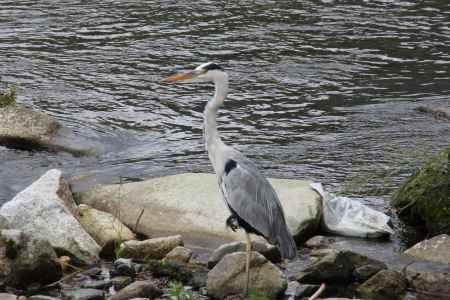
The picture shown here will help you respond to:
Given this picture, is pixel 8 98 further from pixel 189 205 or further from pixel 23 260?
pixel 23 260

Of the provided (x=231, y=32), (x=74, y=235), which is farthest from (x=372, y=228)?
(x=231, y=32)

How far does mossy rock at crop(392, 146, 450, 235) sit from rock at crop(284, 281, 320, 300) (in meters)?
1.48

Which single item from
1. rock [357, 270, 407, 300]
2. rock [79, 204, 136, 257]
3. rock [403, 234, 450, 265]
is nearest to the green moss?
rock [79, 204, 136, 257]

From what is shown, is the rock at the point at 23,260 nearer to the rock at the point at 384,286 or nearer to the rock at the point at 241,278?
the rock at the point at 241,278

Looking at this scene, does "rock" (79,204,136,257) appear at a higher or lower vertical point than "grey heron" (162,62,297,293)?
lower

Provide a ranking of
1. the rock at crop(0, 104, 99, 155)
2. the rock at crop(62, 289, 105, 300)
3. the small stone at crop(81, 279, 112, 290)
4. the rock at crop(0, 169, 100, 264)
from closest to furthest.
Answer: the rock at crop(62, 289, 105, 300), the small stone at crop(81, 279, 112, 290), the rock at crop(0, 169, 100, 264), the rock at crop(0, 104, 99, 155)

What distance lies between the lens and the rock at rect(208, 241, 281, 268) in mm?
7324

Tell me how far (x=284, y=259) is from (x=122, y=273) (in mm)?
1210

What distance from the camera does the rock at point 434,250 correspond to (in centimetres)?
734

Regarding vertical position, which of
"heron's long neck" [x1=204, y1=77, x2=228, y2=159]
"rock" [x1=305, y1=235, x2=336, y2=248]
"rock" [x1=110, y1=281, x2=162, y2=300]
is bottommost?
"rock" [x1=305, y1=235, x2=336, y2=248]

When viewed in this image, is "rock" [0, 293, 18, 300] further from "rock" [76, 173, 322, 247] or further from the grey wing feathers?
"rock" [76, 173, 322, 247]

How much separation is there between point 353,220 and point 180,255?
1538 millimetres

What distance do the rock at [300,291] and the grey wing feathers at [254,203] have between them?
0.32 m

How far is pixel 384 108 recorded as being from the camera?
39.0 ft
